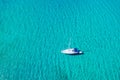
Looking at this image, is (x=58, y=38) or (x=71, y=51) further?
(x=58, y=38)

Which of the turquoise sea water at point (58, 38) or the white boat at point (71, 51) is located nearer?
the turquoise sea water at point (58, 38)

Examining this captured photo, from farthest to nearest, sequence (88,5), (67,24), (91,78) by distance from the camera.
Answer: (88,5) → (67,24) → (91,78)

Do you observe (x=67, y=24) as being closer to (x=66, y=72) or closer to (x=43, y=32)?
(x=43, y=32)

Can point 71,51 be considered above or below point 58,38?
below

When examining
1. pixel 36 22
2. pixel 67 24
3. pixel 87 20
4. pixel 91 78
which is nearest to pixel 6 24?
pixel 36 22

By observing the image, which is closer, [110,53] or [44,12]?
[110,53]

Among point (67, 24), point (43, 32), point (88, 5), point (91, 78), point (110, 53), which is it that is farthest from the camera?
point (88, 5)

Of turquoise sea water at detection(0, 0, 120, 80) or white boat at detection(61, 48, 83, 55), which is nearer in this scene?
turquoise sea water at detection(0, 0, 120, 80)

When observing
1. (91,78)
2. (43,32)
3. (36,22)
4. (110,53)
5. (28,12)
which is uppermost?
(28,12)
